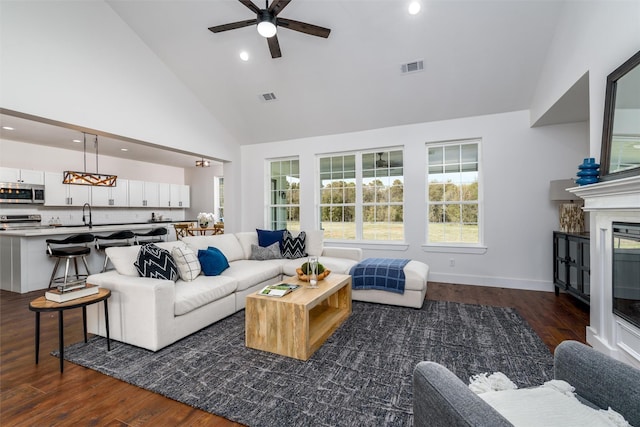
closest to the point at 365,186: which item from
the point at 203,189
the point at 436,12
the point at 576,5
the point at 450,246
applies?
the point at 450,246

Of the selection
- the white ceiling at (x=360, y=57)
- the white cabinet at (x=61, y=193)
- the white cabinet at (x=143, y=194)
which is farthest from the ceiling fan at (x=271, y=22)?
the white cabinet at (x=143, y=194)

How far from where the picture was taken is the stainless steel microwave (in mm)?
5742

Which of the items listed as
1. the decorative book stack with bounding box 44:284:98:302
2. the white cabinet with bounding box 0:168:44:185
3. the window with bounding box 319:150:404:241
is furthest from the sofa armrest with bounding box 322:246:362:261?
the white cabinet with bounding box 0:168:44:185

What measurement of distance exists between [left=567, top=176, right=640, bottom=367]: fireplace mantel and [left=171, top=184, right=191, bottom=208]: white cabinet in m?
9.58

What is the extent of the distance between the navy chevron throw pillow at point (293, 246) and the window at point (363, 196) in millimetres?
1265

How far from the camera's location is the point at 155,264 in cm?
285

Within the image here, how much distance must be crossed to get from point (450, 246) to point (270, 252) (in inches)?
115

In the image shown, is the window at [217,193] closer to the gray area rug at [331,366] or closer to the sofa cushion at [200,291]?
the sofa cushion at [200,291]

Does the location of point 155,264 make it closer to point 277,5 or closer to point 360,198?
point 277,5

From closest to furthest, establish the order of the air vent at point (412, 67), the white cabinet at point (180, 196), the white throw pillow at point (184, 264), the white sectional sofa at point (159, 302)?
the white sectional sofa at point (159, 302) → the white throw pillow at point (184, 264) → the air vent at point (412, 67) → the white cabinet at point (180, 196)

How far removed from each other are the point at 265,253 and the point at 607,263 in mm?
3825

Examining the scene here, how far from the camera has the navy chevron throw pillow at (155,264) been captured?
110 inches

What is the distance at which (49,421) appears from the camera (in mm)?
1716

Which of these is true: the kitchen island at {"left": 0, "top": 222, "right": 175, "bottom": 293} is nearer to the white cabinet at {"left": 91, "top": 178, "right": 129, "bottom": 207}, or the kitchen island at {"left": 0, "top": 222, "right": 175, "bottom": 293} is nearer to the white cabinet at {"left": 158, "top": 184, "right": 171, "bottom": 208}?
the white cabinet at {"left": 91, "top": 178, "right": 129, "bottom": 207}
